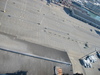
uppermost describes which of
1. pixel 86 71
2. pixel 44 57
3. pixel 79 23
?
pixel 79 23

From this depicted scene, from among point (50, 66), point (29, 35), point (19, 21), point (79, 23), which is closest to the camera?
point (50, 66)

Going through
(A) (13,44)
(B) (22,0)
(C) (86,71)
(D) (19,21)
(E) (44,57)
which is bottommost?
(C) (86,71)

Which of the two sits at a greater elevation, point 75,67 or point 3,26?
point 3,26

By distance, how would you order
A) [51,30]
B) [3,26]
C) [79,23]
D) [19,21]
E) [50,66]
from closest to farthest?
[50,66], [3,26], [19,21], [51,30], [79,23]

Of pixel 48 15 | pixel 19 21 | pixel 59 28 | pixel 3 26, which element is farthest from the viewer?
pixel 48 15

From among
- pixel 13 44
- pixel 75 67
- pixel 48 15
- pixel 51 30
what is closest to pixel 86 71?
pixel 75 67

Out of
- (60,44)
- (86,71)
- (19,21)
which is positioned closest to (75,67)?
(86,71)

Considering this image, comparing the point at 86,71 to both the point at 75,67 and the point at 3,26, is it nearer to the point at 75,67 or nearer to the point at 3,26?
the point at 75,67

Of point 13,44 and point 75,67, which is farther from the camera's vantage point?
point 75,67

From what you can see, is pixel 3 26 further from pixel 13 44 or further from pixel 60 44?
pixel 60 44
